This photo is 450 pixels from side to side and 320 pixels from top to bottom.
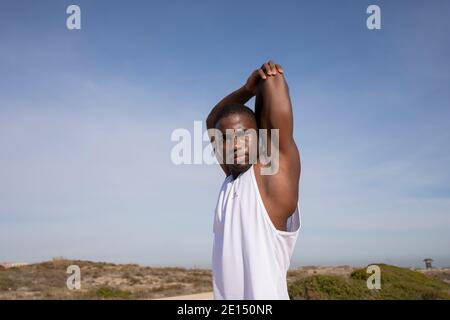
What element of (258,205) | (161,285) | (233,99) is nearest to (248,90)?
(233,99)

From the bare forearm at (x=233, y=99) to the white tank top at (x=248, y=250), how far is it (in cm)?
75

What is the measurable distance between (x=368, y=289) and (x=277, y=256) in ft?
45.3

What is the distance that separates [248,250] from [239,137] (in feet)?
2.37

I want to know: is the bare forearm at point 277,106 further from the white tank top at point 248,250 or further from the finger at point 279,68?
the white tank top at point 248,250

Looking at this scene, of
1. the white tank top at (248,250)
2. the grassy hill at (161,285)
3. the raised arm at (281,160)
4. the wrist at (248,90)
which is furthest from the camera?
the grassy hill at (161,285)

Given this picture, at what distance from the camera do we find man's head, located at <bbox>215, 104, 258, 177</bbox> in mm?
2943

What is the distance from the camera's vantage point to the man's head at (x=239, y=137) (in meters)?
2.94

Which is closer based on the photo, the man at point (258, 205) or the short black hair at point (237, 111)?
the man at point (258, 205)

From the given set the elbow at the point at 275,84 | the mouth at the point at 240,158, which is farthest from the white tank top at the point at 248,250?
the elbow at the point at 275,84

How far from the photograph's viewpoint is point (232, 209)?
9.30ft

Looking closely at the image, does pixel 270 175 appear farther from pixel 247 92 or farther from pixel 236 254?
pixel 247 92

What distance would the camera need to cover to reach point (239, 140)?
293 centimetres
